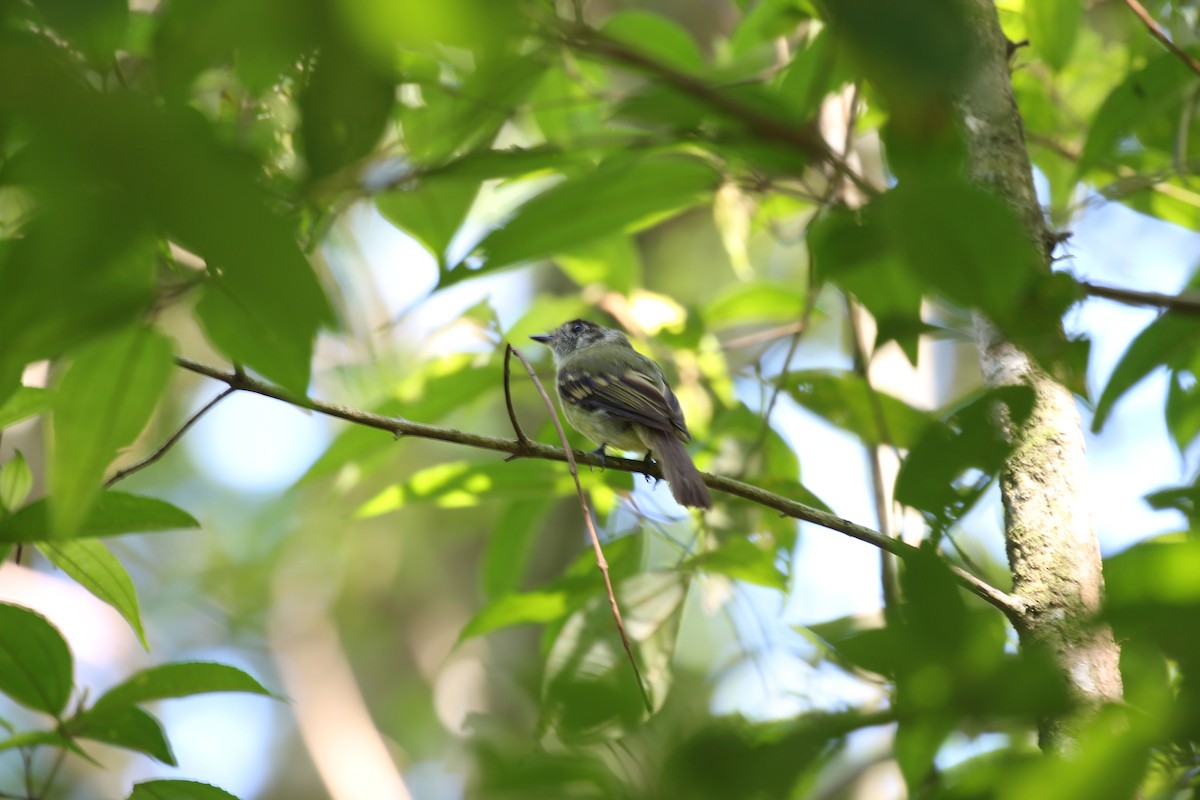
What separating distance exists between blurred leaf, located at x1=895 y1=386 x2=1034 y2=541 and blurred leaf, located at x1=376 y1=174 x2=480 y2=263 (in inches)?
54.2

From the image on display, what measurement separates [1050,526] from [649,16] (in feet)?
6.59

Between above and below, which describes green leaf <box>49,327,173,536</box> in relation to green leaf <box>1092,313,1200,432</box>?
above

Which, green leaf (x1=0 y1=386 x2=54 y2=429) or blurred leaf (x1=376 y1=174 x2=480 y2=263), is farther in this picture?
blurred leaf (x1=376 y1=174 x2=480 y2=263)

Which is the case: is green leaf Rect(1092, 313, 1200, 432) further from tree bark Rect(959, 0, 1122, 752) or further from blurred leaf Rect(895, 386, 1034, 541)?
blurred leaf Rect(895, 386, 1034, 541)

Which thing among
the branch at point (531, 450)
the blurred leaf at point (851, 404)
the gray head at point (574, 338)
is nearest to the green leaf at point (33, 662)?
the branch at point (531, 450)

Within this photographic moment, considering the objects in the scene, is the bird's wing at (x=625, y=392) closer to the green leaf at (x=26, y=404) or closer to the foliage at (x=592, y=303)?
the foliage at (x=592, y=303)

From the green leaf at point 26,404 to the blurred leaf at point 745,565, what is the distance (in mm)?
1421

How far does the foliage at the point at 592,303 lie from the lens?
642mm

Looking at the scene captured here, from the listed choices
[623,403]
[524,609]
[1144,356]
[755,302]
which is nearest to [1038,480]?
[1144,356]

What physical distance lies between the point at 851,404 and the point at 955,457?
158 centimetres

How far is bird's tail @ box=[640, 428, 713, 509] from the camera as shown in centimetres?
273

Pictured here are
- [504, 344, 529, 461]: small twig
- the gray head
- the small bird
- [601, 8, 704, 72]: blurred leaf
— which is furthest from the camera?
the gray head

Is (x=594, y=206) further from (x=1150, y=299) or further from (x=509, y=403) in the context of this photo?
(x=1150, y=299)

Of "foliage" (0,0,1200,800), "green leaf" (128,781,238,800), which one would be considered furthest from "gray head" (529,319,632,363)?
"green leaf" (128,781,238,800)
